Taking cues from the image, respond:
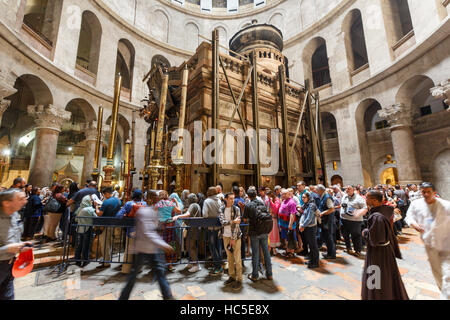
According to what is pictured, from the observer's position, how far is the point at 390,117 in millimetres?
12531

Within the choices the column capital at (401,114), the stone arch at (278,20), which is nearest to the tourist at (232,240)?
the column capital at (401,114)

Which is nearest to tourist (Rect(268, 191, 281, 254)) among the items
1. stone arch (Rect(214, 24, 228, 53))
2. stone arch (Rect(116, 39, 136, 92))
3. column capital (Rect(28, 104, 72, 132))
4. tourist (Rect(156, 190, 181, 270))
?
tourist (Rect(156, 190, 181, 270))

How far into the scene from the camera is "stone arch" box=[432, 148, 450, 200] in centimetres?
1188

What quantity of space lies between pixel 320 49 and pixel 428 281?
23131 mm

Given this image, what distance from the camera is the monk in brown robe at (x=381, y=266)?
2.42m

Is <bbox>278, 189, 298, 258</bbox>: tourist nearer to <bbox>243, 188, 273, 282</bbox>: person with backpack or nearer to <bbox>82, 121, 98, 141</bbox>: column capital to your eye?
<bbox>243, 188, 273, 282</bbox>: person with backpack

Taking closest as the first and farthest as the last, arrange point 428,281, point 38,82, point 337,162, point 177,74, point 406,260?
point 428,281
point 406,260
point 177,74
point 38,82
point 337,162

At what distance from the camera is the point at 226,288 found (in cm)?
342

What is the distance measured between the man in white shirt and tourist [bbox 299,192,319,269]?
180cm

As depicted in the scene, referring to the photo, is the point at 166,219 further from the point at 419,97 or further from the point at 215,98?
the point at 419,97

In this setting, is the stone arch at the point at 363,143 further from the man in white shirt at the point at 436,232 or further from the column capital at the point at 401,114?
the man in white shirt at the point at 436,232

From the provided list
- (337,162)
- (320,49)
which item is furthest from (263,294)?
(320,49)

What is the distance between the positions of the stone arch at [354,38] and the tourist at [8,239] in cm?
1968
